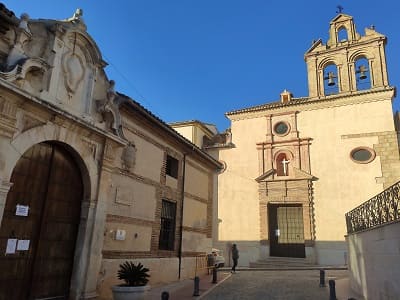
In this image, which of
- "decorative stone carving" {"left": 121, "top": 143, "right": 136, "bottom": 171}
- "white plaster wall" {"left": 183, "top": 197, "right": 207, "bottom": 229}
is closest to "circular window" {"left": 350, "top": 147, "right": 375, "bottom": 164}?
"white plaster wall" {"left": 183, "top": 197, "right": 207, "bottom": 229}

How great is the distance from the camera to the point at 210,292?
10352 millimetres

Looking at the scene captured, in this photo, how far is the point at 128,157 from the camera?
9.65 metres

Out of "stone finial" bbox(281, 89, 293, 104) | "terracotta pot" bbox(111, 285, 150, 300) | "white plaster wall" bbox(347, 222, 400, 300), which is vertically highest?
"stone finial" bbox(281, 89, 293, 104)

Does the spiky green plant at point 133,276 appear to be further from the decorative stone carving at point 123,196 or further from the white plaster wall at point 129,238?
the decorative stone carving at point 123,196

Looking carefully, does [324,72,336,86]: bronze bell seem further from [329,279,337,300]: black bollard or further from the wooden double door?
[329,279,337,300]: black bollard

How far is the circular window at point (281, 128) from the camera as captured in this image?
24078 mm

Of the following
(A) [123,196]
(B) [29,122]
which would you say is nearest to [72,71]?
(B) [29,122]

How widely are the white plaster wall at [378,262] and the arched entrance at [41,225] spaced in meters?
6.62

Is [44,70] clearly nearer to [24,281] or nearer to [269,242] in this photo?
[24,281]

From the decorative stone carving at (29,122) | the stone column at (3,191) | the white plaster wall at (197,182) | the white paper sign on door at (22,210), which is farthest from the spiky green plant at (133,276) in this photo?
the white plaster wall at (197,182)

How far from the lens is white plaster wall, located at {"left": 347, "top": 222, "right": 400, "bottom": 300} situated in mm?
5730

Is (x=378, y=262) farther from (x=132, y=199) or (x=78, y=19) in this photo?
(x=78, y=19)

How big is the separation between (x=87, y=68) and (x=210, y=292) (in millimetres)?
7488

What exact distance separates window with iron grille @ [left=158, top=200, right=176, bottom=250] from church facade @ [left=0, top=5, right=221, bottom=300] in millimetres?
559
